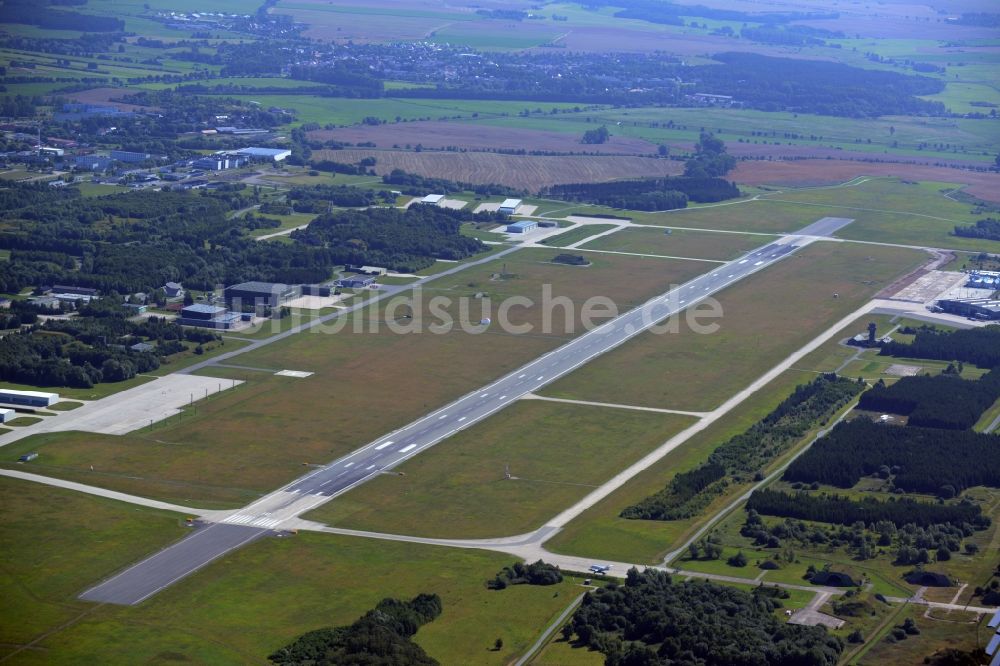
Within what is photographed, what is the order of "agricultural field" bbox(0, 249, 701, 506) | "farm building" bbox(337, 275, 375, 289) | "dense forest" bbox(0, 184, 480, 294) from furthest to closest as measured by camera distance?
"farm building" bbox(337, 275, 375, 289) → "dense forest" bbox(0, 184, 480, 294) → "agricultural field" bbox(0, 249, 701, 506)

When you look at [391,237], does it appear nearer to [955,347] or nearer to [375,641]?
[955,347]

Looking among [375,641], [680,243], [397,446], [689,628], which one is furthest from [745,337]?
[375,641]

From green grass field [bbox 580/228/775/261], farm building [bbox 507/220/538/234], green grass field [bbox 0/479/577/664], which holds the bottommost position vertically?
green grass field [bbox 0/479/577/664]

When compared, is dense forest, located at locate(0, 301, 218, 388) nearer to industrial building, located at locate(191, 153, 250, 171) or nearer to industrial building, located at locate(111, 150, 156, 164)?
industrial building, located at locate(191, 153, 250, 171)

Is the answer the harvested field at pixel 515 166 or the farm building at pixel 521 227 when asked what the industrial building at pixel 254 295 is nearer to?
the farm building at pixel 521 227

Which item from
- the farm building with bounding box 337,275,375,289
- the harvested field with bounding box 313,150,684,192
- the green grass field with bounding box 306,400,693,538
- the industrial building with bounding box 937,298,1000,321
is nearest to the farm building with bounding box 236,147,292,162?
the harvested field with bounding box 313,150,684,192

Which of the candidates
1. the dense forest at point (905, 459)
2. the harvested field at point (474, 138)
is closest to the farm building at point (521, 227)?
the harvested field at point (474, 138)
